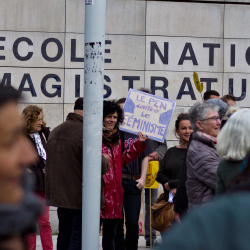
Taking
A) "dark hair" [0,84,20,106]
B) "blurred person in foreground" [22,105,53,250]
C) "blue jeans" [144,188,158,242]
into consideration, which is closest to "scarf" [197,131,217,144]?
"blurred person in foreground" [22,105,53,250]

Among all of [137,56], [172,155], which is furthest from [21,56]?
[172,155]

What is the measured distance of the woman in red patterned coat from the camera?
6.84 metres

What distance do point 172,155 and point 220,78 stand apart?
331 cm

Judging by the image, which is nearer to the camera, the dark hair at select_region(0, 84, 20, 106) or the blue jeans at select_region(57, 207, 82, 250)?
the dark hair at select_region(0, 84, 20, 106)

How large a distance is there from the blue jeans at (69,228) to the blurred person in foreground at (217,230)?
5.28 metres

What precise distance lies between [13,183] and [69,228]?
5.58m

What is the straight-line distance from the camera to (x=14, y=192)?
1.32m

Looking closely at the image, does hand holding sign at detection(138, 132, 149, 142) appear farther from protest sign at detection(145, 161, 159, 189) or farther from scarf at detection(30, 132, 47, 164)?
protest sign at detection(145, 161, 159, 189)

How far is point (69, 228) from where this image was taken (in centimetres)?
682

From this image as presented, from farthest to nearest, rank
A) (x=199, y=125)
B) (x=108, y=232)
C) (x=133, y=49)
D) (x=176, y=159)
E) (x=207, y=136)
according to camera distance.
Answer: (x=133, y=49), (x=176, y=159), (x=108, y=232), (x=199, y=125), (x=207, y=136)

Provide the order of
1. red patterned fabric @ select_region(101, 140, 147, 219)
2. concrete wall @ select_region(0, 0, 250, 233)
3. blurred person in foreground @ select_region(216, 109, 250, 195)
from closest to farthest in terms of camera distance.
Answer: blurred person in foreground @ select_region(216, 109, 250, 195) < red patterned fabric @ select_region(101, 140, 147, 219) < concrete wall @ select_region(0, 0, 250, 233)

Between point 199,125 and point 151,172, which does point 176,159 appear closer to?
point 151,172

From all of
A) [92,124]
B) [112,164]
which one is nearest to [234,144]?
[92,124]

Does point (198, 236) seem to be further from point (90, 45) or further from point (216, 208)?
point (90, 45)
